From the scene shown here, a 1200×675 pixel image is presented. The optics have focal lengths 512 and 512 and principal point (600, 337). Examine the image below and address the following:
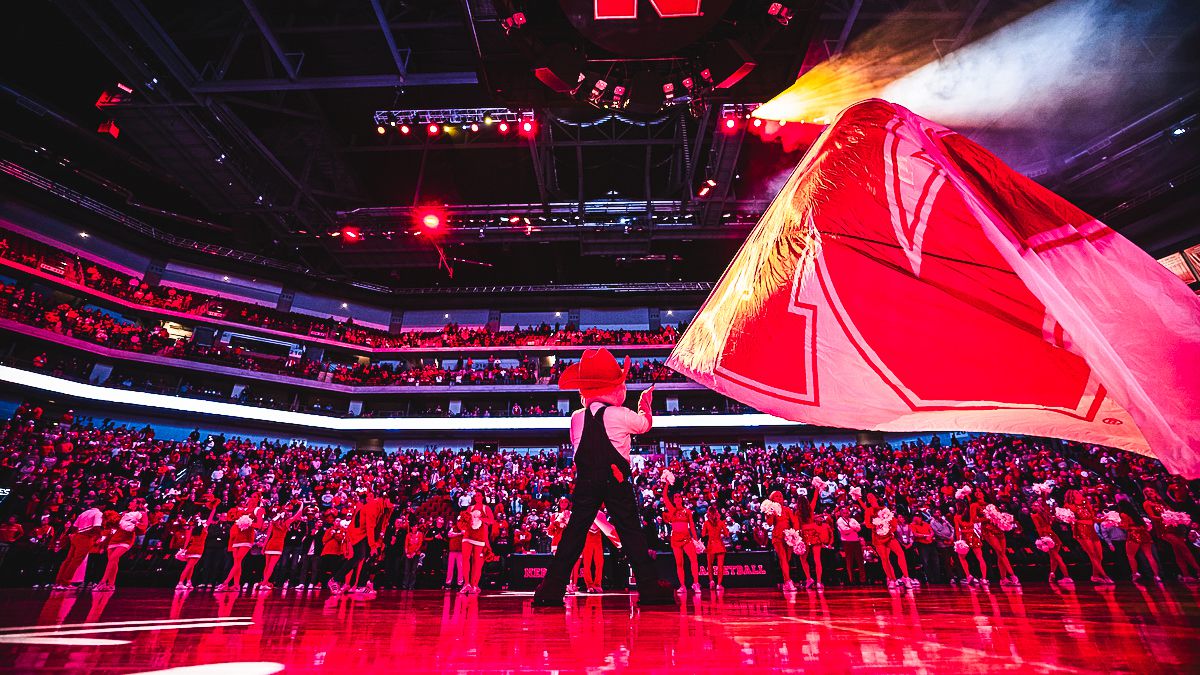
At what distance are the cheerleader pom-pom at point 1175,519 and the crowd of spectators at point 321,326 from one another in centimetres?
2331

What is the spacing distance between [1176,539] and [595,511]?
11.4m

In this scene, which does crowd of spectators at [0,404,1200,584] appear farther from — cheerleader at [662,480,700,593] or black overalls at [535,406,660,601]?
black overalls at [535,406,660,601]

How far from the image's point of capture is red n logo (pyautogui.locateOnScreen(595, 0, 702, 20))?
7.37 meters

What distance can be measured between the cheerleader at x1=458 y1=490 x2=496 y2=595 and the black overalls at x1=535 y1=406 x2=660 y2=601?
597cm

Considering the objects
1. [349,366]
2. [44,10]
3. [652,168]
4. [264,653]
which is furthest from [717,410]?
[44,10]

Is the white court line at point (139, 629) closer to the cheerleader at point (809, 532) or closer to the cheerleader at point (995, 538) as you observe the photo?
the cheerleader at point (809, 532)

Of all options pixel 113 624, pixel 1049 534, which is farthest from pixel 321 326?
pixel 1049 534

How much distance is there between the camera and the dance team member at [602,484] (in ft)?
12.0

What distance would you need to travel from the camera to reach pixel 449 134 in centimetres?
1712

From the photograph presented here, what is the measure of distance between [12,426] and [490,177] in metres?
17.8

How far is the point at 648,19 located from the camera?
25.0 ft

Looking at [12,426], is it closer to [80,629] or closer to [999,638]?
[80,629]

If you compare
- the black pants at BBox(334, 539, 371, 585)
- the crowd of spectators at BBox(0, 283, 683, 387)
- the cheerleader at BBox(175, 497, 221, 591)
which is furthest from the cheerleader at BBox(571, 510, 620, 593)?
the crowd of spectators at BBox(0, 283, 683, 387)

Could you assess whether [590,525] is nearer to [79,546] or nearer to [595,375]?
[595,375]
